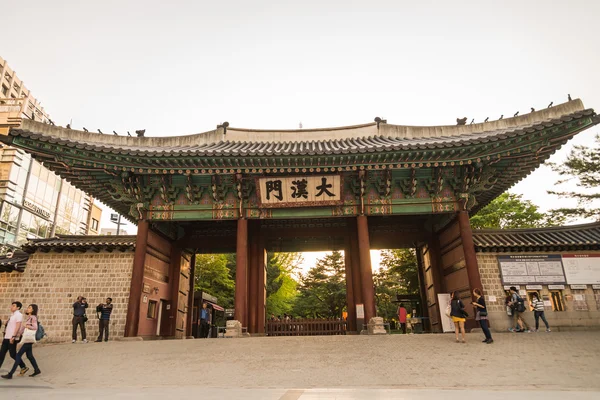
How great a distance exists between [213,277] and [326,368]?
86.5 feet

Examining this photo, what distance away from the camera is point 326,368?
7.80 metres

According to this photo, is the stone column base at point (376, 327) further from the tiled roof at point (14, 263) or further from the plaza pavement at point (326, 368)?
the tiled roof at point (14, 263)

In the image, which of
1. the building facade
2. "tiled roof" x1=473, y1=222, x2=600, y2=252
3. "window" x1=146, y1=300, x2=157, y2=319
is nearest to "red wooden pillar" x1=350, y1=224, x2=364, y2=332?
the building facade

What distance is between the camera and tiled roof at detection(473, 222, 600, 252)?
46.3 feet

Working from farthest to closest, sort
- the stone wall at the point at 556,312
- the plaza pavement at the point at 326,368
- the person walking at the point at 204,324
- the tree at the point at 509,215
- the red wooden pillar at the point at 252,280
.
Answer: the tree at the point at 509,215 < the person walking at the point at 204,324 < the red wooden pillar at the point at 252,280 < the stone wall at the point at 556,312 < the plaza pavement at the point at 326,368

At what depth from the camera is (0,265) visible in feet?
46.7

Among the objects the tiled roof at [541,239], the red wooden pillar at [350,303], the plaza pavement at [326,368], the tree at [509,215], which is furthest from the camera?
the tree at [509,215]

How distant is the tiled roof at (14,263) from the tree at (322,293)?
87.8 feet

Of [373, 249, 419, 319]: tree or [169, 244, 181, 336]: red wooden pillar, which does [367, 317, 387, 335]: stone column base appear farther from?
[373, 249, 419, 319]: tree

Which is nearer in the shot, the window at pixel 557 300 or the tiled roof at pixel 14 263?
the window at pixel 557 300

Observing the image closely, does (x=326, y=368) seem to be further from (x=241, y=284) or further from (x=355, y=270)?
(x=355, y=270)

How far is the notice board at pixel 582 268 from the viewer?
45.5 ft

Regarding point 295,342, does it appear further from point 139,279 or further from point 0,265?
point 0,265

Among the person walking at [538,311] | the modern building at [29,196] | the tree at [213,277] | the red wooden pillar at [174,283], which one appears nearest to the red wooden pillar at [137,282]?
the red wooden pillar at [174,283]
